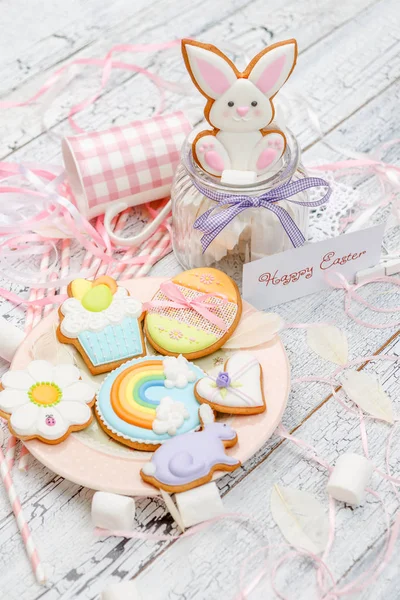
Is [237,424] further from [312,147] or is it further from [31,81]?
[31,81]

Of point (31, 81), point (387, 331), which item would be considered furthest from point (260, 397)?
point (31, 81)

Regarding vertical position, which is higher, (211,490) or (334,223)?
(334,223)

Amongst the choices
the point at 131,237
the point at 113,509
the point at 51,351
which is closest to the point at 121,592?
the point at 113,509

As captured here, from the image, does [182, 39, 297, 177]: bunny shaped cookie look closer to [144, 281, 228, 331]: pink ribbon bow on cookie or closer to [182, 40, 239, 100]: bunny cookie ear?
[182, 40, 239, 100]: bunny cookie ear

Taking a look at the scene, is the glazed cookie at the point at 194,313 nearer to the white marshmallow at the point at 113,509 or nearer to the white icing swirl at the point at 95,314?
the white icing swirl at the point at 95,314

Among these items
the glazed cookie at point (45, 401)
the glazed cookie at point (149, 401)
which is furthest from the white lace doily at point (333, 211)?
the glazed cookie at point (45, 401)

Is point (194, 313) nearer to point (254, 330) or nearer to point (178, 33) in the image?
point (254, 330)
